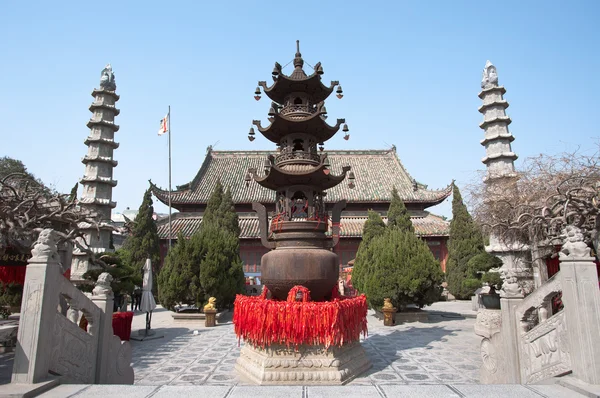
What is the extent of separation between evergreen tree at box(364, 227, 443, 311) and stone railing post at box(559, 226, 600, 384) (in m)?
9.30

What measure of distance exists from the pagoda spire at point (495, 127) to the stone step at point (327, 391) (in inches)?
Result: 743

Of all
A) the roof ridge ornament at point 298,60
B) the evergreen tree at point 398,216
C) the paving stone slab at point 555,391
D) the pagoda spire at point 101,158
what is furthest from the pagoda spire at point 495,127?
the pagoda spire at point 101,158

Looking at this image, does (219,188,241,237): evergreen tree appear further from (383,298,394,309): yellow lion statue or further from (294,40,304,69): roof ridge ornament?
(294,40,304,69): roof ridge ornament

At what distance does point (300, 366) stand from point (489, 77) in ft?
71.7

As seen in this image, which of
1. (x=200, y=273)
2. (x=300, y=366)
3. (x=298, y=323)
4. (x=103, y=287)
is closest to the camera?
(x=103, y=287)

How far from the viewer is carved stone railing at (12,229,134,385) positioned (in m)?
3.98

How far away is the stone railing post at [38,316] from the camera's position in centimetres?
391

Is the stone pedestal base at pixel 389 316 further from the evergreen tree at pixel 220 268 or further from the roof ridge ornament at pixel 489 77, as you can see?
the roof ridge ornament at pixel 489 77

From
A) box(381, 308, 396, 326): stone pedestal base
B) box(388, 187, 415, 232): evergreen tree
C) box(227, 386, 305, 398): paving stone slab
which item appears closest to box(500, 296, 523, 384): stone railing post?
box(227, 386, 305, 398): paving stone slab

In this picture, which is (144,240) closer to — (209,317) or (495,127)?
(209,317)

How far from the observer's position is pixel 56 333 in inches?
173

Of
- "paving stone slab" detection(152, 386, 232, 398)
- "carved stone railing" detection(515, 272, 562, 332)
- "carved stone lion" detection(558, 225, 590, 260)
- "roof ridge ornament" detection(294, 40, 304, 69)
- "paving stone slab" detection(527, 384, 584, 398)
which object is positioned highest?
"roof ridge ornament" detection(294, 40, 304, 69)

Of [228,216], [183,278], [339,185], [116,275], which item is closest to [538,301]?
[116,275]

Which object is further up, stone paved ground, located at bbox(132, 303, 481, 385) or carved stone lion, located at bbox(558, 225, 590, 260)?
carved stone lion, located at bbox(558, 225, 590, 260)
